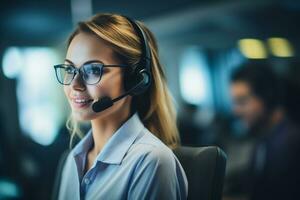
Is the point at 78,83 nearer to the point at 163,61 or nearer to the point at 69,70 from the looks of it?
the point at 69,70

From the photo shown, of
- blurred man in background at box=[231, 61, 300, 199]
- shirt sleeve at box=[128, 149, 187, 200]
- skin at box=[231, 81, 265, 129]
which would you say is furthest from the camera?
skin at box=[231, 81, 265, 129]

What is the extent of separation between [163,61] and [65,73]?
23.0 inches

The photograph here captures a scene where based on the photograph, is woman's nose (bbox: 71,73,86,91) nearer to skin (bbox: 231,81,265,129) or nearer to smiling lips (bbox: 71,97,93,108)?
smiling lips (bbox: 71,97,93,108)

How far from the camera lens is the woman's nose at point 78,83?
107 centimetres

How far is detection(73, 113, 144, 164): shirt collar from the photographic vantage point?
3.66ft

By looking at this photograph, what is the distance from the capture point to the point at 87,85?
107 centimetres

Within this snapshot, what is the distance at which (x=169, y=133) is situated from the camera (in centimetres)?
120

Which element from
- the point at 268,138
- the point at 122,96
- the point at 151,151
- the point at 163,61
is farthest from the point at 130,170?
the point at 268,138

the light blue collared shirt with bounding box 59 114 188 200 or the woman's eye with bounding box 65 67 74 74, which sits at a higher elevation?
the woman's eye with bounding box 65 67 74 74

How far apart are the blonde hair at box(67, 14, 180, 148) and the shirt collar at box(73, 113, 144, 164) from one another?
0.04 meters

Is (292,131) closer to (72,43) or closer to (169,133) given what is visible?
(169,133)

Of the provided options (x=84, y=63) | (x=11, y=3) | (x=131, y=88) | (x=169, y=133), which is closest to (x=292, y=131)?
(x=169, y=133)

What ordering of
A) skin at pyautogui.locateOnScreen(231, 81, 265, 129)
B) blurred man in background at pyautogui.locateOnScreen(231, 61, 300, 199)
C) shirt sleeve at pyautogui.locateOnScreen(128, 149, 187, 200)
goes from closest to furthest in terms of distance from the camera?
shirt sleeve at pyautogui.locateOnScreen(128, 149, 187, 200) → blurred man in background at pyautogui.locateOnScreen(231, 61, 300, 199) → skin at pyautogui.locateOnScreen(231, 81, 265, 129)

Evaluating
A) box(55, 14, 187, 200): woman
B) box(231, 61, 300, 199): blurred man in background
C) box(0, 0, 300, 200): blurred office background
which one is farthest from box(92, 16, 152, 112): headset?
box(231, 61, 300, 199): blurred man in background
